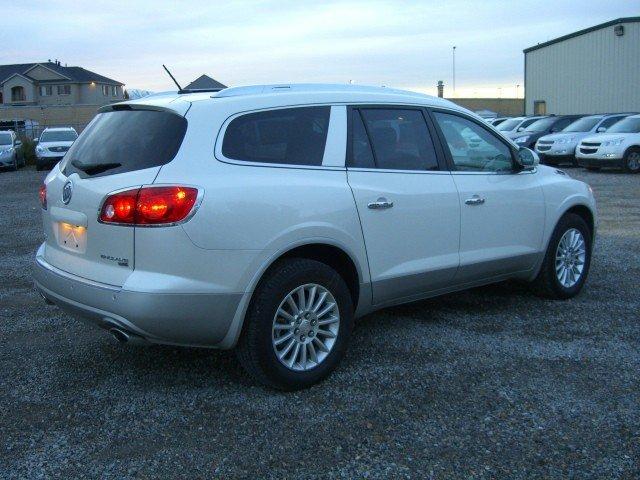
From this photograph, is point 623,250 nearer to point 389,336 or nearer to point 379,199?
point 389,336

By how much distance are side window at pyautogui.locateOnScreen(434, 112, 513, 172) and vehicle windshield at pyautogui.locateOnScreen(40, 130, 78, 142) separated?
25.3 metres

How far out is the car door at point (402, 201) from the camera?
4.80m

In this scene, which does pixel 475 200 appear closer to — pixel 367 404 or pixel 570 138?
pixel 367 404

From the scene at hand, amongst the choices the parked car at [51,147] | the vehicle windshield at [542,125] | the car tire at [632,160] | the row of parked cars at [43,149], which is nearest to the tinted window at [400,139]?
the car tire at [632,160]

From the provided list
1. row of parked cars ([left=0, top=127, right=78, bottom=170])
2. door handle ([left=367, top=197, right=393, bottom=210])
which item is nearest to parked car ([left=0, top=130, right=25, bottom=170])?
row of parked cars ([left=0, top=127, right=78, bottom=170])

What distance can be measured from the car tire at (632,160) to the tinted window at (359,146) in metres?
17.3

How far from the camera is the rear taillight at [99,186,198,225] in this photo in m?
3.94

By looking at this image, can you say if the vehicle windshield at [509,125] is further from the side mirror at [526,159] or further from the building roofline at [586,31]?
the side mirror at [526,159]

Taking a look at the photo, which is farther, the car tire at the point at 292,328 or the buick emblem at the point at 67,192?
Answer: the buick emblem at the point at 67,192

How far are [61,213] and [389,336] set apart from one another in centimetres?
247

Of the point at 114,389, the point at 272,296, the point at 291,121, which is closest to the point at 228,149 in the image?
the point at 291,121

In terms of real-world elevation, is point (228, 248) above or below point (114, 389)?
above

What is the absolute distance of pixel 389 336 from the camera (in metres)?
5.52

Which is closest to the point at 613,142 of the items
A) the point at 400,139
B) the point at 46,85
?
the point at 400,139
